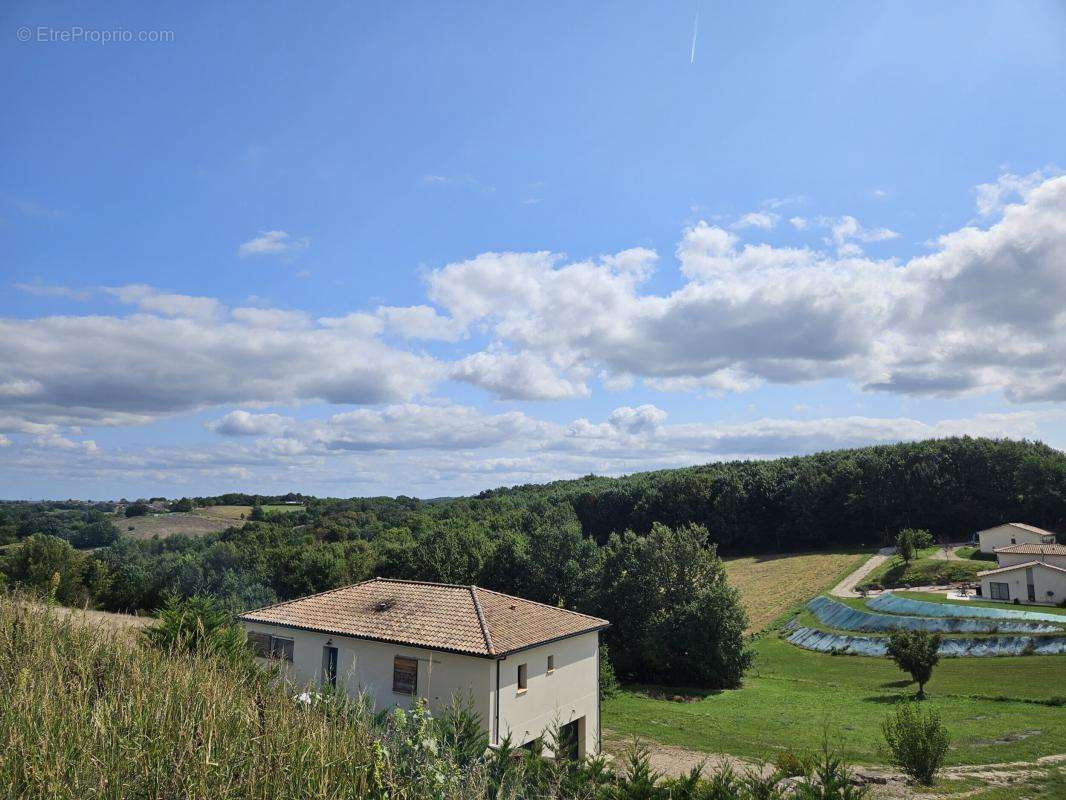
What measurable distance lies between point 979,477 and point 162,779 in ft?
327

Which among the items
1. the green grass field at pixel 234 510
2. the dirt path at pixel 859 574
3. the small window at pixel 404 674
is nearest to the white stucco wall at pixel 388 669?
the small window at pixel 404 674

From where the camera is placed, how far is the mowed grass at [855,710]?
21234 mm

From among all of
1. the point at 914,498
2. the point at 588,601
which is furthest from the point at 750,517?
the point at 588,601

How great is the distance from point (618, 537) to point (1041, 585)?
3182 cm

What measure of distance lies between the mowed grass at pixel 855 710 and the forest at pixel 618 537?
5157 millimetres

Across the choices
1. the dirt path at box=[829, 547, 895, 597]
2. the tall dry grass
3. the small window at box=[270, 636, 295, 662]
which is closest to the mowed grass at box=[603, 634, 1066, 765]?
the small window at box=[270, 636, 295, 662]

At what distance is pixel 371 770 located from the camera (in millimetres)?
6074

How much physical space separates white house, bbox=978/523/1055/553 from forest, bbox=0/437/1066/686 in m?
14.7

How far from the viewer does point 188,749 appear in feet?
18.2

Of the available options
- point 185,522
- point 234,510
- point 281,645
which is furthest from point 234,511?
point 281,645

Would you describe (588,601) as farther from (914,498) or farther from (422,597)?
(914,498)

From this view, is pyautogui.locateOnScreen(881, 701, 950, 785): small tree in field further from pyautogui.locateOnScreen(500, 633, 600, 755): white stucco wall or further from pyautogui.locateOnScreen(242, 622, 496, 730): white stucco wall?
pyautogui.locateOnScreen(242, 622, 496, 730): white stucco wall

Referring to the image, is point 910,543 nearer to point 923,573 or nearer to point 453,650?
point 923,573

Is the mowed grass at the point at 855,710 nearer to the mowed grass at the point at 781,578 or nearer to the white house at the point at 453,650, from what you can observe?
the white house at the point at 453,650
